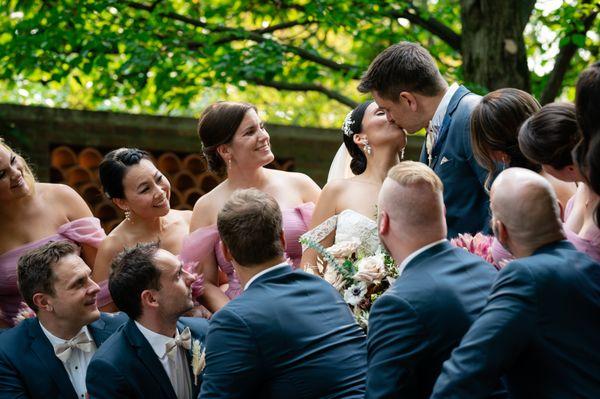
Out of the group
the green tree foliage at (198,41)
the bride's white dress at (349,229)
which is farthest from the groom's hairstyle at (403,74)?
the green tree foliage at (198,41)

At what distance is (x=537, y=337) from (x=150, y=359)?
2199 mm

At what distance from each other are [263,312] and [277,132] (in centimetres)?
634

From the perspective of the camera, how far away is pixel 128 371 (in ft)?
15.0

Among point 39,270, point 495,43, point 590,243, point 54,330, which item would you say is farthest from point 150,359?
point 495,43

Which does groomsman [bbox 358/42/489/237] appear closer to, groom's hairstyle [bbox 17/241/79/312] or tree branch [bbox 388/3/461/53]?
groom's hairstyle [bbox 17/241/79/312]

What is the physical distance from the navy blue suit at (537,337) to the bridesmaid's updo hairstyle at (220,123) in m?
2.89

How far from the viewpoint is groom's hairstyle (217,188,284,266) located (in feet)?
12.8

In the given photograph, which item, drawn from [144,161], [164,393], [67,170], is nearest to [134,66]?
[67,170]

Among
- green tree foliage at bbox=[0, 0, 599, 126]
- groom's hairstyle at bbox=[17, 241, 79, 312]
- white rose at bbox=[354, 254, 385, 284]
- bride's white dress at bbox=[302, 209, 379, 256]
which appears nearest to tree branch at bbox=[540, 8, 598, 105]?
green tree foliage at bbox=[0, 0, 599, 126]

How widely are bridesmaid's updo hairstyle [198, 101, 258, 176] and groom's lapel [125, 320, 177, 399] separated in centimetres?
143

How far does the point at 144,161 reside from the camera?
581cm

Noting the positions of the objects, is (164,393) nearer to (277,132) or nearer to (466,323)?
(466,323)

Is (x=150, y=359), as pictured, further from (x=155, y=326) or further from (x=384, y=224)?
(x=384, y=224)

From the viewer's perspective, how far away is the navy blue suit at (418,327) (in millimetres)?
3227
